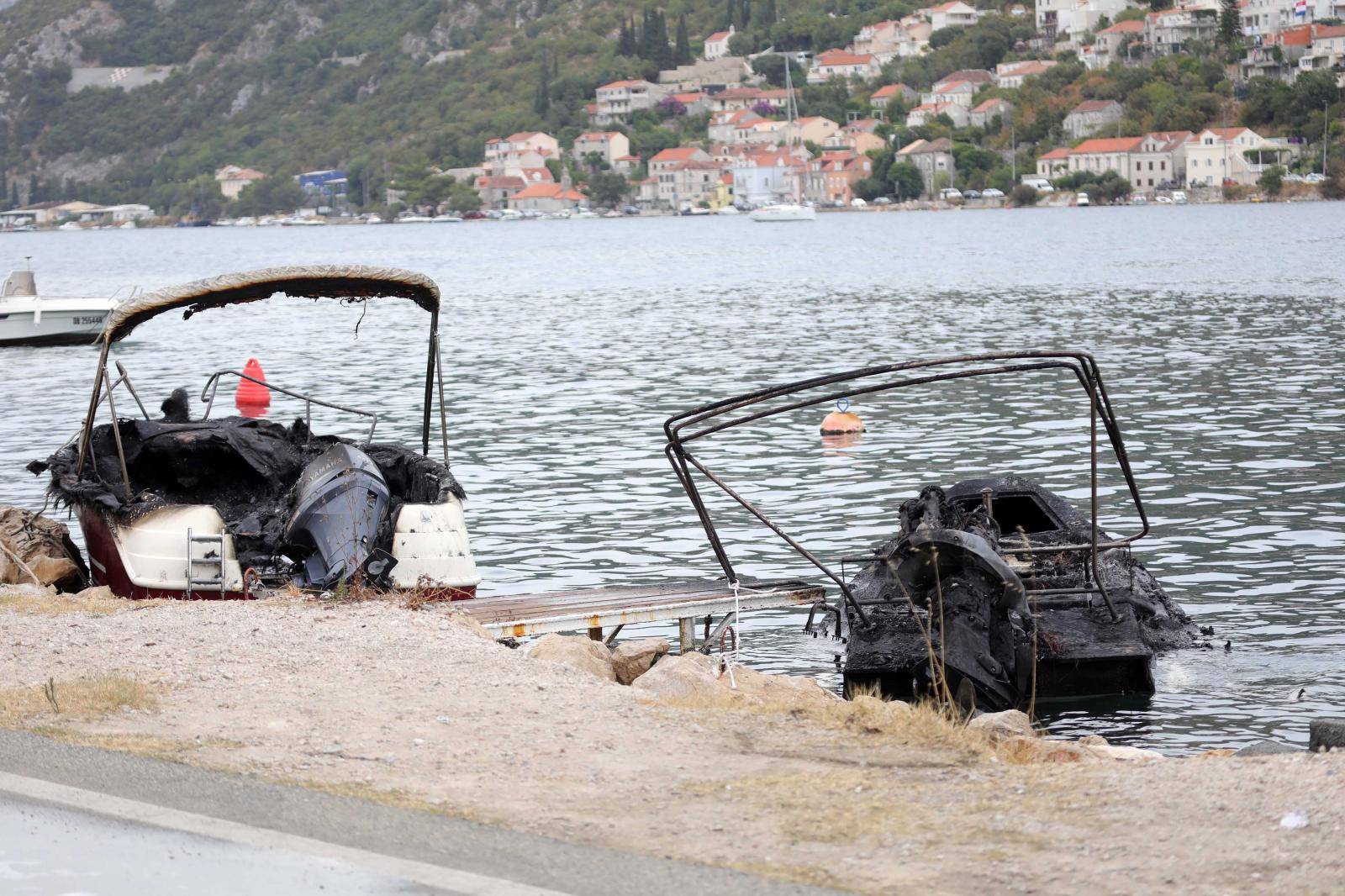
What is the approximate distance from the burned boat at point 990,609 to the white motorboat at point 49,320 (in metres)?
37.6

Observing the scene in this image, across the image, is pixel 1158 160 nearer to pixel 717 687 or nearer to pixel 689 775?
pixel 717 687

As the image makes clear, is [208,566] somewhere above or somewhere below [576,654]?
above

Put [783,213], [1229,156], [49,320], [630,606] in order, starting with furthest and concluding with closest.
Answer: [783,213] < [1229,156] < [49,320] < [630,606]

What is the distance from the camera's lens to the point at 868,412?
30438 mm

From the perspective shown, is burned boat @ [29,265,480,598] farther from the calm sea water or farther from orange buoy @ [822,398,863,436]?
orange buoy @ [822,398,863,436]

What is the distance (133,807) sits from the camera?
689 centimetres

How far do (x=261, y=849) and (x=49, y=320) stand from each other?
43762mm

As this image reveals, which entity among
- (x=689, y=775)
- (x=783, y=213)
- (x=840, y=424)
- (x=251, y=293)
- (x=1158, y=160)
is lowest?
(x=783, y=213)

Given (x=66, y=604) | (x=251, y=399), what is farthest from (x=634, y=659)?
(x=251, y=399)

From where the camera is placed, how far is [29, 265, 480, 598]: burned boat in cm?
1316

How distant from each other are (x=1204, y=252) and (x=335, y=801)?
3366 inches

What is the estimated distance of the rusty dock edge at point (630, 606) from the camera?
41.2 feet

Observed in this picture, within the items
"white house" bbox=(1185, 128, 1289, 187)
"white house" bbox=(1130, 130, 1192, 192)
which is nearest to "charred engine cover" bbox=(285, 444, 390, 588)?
"white house" bbox=(1185, 128, 1289, 187)

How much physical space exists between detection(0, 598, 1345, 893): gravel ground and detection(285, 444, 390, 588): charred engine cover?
2.75 m
